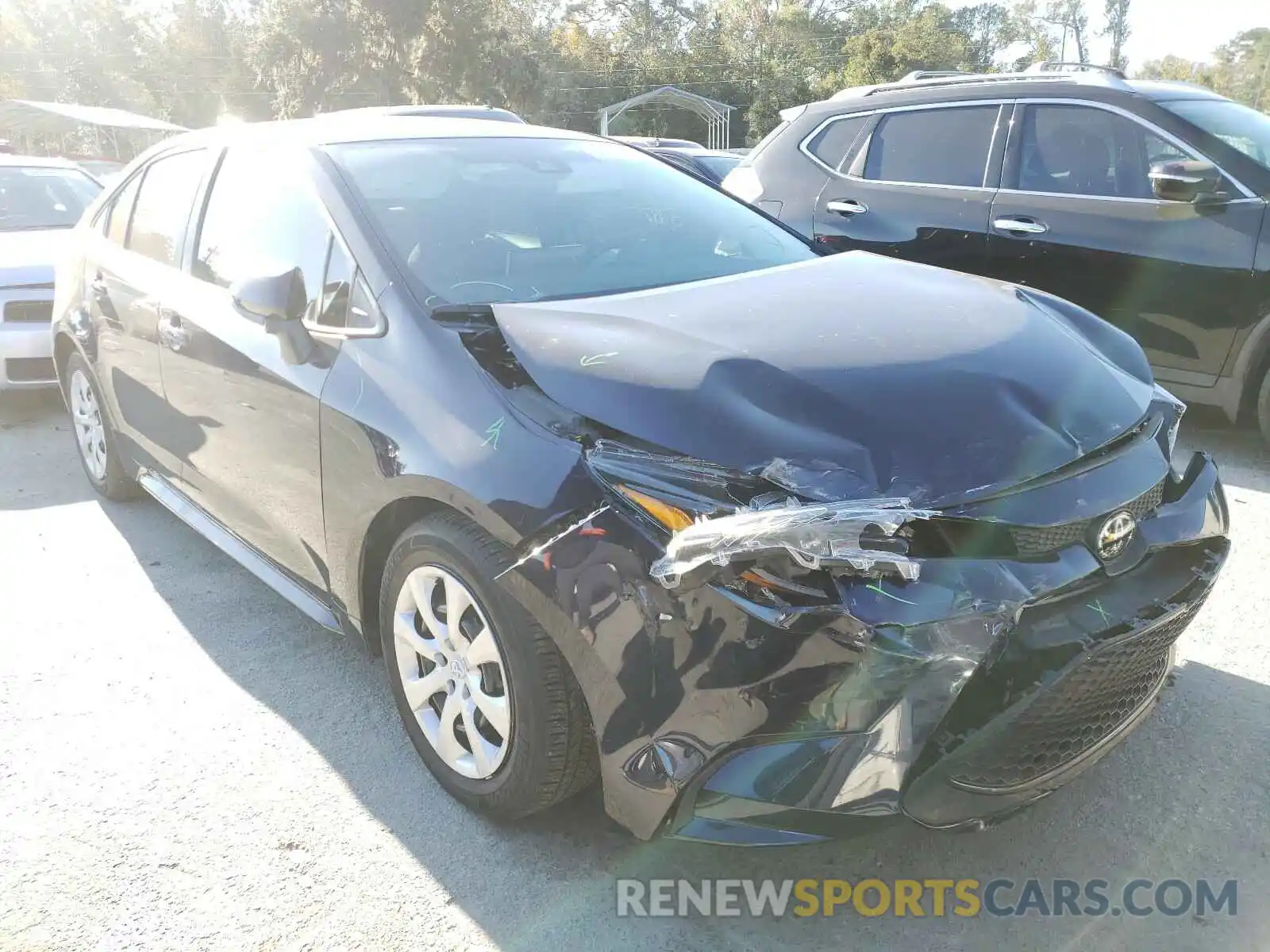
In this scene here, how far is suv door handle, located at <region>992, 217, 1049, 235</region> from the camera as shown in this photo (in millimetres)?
5125

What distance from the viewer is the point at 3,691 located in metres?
3.16

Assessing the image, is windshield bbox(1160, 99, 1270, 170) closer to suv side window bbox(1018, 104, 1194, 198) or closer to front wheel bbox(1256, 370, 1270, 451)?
suv side window bbox(1018, 104, 1194, 198)

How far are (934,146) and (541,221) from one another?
3.38m

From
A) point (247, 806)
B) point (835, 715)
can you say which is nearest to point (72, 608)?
point (247, 806)

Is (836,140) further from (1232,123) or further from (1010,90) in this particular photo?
(1232,123)

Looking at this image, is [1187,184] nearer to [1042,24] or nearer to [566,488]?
[566,488]

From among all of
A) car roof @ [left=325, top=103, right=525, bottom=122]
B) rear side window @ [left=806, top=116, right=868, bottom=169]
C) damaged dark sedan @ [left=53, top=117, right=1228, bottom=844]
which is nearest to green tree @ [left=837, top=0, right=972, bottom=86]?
rear side window @ [left=806, top=116, right=868, bottom=169]

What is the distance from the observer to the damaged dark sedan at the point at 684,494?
5.96ft

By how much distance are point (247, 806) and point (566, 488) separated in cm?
132

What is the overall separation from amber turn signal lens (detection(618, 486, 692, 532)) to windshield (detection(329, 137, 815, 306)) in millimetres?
904

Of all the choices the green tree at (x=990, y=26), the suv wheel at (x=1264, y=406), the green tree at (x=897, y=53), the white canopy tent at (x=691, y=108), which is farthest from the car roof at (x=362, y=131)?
the green tree at (x=990, y=26)

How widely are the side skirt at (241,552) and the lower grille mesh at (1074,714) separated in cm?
183

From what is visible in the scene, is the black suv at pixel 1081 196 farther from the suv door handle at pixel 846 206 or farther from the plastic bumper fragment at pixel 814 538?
the plastic bumper fragment at pixel 814 538

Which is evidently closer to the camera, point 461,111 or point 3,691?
point 3,691
